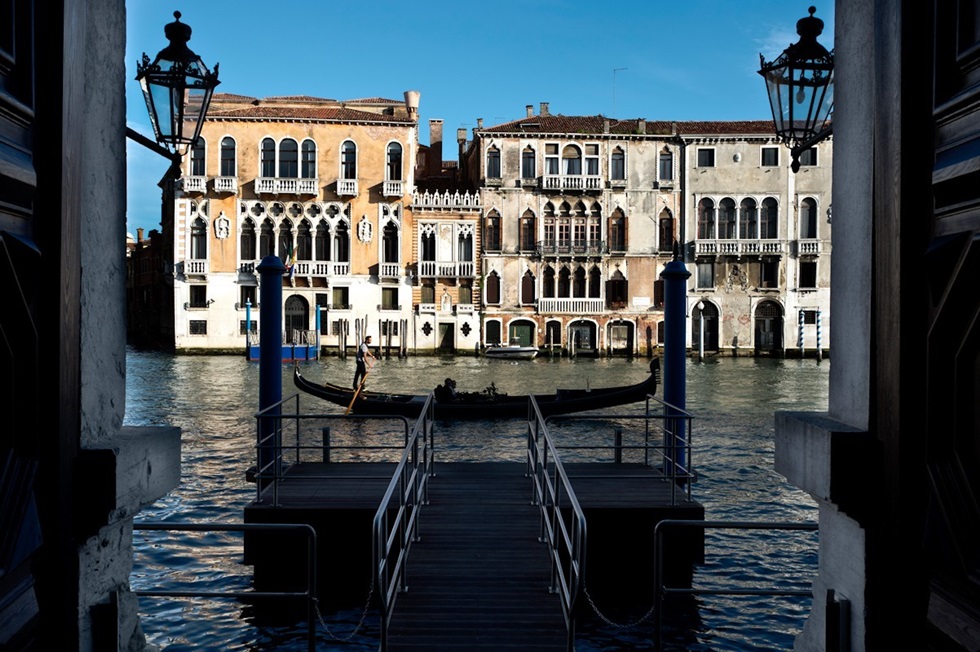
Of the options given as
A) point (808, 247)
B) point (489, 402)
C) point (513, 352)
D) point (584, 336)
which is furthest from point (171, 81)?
point (808, 247)

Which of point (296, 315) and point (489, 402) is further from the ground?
point (296, 315)

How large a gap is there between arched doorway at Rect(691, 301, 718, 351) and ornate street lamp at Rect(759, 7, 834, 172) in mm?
31579

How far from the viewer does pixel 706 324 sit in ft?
120

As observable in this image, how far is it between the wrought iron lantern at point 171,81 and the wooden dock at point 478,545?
9.49 feet

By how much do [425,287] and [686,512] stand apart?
95.9 feet

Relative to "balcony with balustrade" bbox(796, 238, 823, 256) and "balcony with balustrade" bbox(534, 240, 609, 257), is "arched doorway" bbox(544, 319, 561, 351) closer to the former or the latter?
"balcony with balustrade" bbox(534, 240, 609, 257)

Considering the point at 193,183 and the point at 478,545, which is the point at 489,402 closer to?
the point at 478,545

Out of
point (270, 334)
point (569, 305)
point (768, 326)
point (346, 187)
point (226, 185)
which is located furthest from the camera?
point (768, 326)

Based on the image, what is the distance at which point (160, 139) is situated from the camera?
5.33 meters

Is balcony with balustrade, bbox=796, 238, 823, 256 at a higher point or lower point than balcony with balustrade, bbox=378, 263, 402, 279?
higher

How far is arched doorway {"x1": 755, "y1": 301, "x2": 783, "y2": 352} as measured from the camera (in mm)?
36406

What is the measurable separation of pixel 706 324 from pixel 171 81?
33341 mm

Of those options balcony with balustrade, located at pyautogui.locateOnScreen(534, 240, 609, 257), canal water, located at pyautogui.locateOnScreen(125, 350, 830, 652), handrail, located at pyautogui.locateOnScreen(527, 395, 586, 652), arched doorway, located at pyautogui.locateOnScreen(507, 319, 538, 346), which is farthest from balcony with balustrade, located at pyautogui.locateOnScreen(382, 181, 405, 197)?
handrail, located at pyautogui.locateOnScreen(527, 395, 586, 652)

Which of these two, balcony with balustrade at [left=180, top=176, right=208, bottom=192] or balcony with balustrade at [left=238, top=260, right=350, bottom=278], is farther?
balcony with balustrade at [left=238, top=260, right=350, bottom=278]
